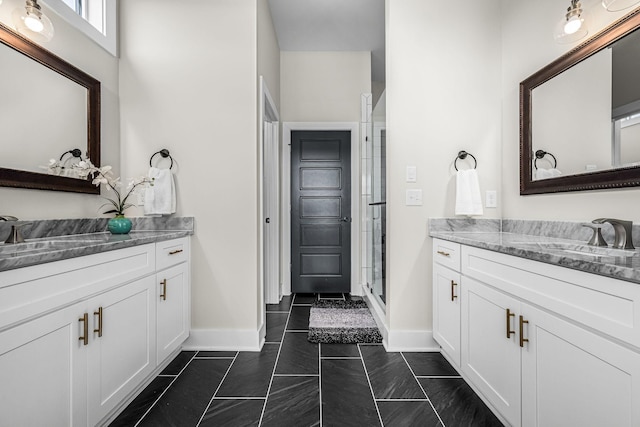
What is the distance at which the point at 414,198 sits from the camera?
7.66 feet

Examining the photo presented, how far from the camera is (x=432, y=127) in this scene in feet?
7.68

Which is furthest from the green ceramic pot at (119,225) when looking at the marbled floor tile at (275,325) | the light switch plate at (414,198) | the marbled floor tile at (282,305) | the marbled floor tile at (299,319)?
the light switch plate at (414,198)

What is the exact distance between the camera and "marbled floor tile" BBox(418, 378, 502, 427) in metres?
1.55

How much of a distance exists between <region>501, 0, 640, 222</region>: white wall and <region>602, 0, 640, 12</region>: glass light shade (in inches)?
1.5

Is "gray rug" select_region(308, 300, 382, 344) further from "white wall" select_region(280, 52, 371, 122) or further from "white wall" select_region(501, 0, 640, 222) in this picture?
"white wall" select_region(280, 52, 371, 122)

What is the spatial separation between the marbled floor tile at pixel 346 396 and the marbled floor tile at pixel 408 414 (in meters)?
0.05

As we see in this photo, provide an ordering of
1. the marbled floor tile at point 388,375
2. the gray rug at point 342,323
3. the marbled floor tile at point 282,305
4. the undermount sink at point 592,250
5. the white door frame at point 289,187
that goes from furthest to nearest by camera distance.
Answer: the white door frame at point 289,187, the marbled floor tile at point 282,305, the gray rug at point 342,323, the marbled floor tile at point 388,375, the undermount sink at point 592,250

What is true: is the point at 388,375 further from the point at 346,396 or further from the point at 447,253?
the point at 447,253

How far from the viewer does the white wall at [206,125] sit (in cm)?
236

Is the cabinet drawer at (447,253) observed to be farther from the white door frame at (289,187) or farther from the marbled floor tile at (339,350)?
the white door frame at (289,187)

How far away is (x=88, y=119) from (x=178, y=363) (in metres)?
1.72

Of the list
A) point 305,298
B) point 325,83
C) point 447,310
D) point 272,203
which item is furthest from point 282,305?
point 325,83

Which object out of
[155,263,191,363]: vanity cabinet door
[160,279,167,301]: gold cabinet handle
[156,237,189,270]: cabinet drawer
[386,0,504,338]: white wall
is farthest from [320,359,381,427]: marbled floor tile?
[156,237,189,270]: cabinet drawer

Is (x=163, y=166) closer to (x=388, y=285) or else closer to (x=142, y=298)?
(x=142, y=298)
